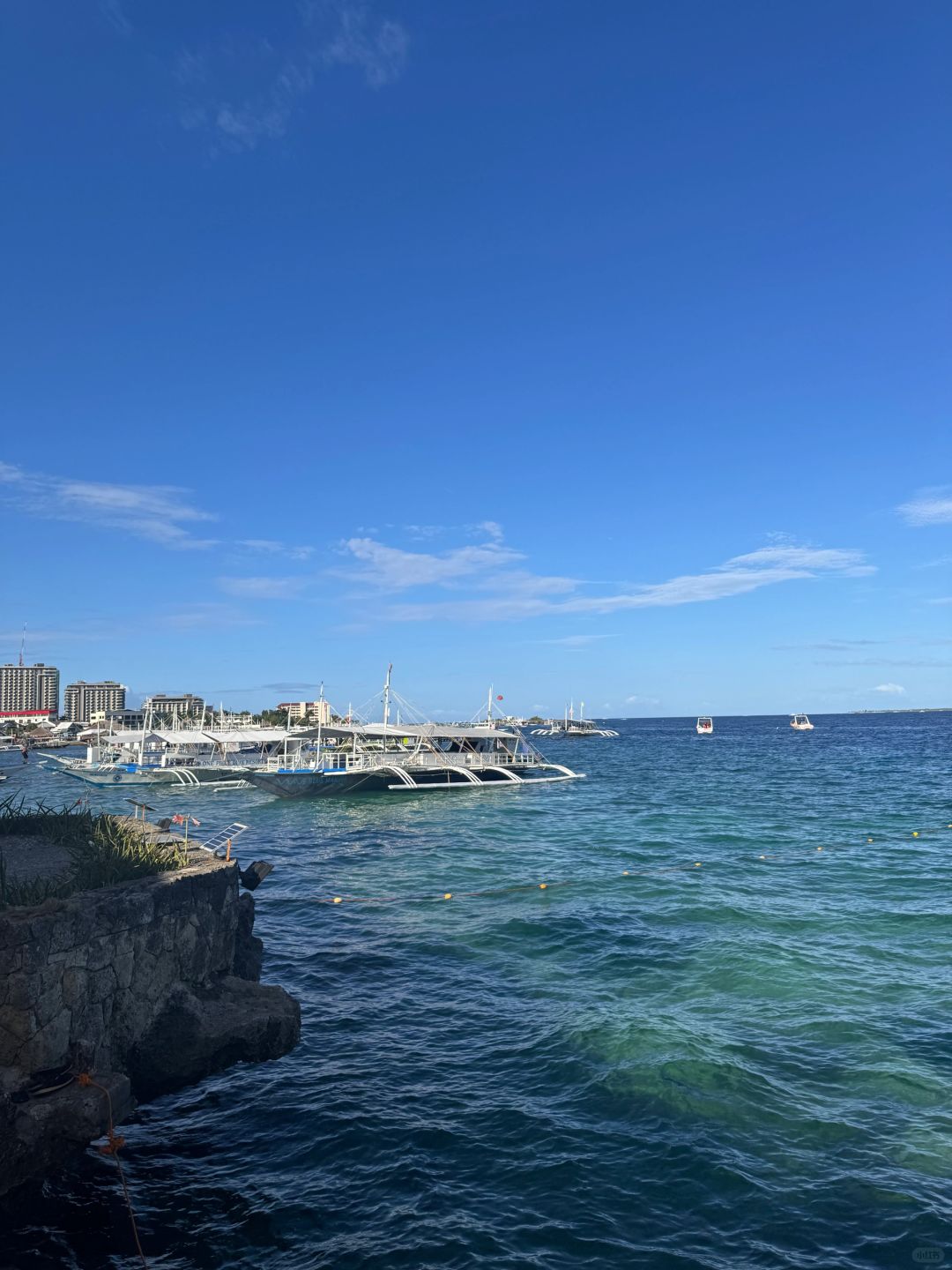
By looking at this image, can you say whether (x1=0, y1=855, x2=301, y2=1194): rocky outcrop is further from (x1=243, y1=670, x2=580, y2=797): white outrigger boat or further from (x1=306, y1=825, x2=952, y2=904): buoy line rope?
(x1=243, y1=670, x2=580, y2=797): white outrigger boat

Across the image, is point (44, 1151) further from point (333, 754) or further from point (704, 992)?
point (333, 754)

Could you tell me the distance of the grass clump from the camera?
40.5 feet

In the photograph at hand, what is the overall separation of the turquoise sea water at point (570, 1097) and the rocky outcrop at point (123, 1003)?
84cm

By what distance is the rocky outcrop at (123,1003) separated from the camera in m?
10.2

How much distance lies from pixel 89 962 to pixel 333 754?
188 ft

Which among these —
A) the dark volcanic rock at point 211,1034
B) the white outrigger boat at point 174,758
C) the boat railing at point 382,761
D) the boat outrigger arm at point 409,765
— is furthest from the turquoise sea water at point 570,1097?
the white outrigger boat at point 174,758

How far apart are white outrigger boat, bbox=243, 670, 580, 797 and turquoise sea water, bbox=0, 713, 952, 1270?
2896 centimetres

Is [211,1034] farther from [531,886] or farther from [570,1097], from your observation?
[531,886]

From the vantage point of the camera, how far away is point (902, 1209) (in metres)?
10.3

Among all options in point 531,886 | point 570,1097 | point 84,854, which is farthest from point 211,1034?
point 531,886

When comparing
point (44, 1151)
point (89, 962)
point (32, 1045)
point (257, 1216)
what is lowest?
point (257, 1216)

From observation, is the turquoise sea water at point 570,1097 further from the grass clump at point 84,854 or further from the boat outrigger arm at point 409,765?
the boat outrigger arm at point 409,765

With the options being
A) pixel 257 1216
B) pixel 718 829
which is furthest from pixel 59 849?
pixel 718 829

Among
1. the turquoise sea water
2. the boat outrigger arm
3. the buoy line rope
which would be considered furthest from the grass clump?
the boat outrigger arm
